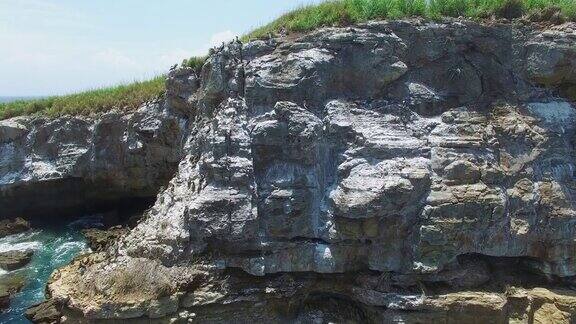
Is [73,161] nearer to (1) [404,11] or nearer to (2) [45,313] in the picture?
(2) [45,313]

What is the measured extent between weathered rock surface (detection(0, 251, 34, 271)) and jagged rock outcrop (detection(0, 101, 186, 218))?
3853 mm

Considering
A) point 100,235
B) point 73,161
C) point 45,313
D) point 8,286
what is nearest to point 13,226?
point 73,161

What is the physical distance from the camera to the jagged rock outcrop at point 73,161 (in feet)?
65.6

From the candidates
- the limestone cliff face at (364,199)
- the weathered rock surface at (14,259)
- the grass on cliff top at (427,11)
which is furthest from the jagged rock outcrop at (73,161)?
the grass on cliff top at (427,11)

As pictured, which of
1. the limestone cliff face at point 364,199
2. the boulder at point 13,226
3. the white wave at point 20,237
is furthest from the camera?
the boulder at point 13,226

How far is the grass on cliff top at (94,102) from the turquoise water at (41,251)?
531cm

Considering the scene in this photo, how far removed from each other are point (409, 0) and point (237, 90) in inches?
249

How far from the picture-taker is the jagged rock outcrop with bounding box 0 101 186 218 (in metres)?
20.0

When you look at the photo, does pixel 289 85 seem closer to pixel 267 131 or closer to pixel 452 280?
pixel 267 131

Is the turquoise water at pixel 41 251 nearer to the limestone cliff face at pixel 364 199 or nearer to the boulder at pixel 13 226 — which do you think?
the boulder at pixel 13 226

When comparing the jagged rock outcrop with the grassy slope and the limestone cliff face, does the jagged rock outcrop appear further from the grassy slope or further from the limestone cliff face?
the grassy slope

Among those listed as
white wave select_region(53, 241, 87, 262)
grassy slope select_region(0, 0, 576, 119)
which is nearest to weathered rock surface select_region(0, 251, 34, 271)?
white wave select_region(53, 241, 87, 262)

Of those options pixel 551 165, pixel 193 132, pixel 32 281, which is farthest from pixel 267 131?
pixel 32 281

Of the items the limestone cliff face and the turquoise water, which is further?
the turquoise water
